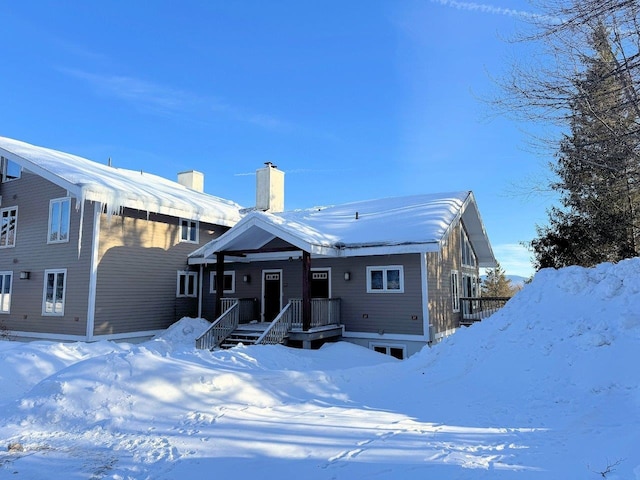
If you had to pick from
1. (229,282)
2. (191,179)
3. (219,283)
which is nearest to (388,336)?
(219,283)

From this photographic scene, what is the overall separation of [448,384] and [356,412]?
203 centimetres

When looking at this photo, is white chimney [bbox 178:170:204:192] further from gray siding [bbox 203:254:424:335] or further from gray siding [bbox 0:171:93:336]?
gray siding [bbox 203:254:424:335]

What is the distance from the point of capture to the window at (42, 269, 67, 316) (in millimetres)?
14203

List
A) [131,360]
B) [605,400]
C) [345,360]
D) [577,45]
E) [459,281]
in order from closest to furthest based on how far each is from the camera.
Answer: [605,400], [131,360], [577,45], [345,360], [459,281]

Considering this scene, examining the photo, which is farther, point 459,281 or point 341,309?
point 459,281

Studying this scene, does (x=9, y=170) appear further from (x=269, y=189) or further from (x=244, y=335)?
(x=244, y=335)

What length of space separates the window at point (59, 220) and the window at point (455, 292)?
1429 cm

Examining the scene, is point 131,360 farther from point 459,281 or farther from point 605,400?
point 459,281

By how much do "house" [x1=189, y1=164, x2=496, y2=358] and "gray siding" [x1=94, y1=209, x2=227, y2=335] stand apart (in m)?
0.99

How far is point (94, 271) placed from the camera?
44.5 feet

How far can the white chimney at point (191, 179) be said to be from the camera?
2344cm

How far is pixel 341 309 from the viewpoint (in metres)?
14.1

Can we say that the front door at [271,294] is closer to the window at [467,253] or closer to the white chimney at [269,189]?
the white chimney at [269,189]

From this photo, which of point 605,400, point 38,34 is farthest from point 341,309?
point 38,34
